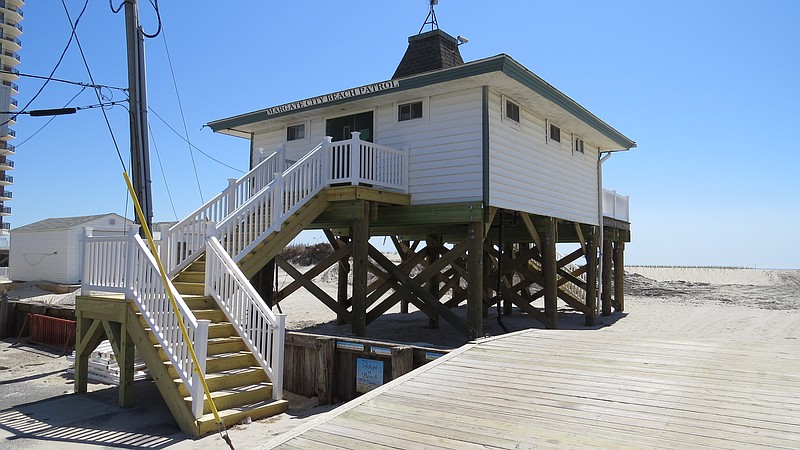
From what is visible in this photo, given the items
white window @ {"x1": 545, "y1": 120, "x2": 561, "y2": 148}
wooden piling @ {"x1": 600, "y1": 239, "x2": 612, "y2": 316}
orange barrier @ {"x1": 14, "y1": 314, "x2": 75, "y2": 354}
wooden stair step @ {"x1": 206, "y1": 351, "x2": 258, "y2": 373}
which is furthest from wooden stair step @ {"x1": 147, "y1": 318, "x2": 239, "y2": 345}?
wooden piling @ {"x1": 600, "y1": 239, "x2": 612, "y2": 316}

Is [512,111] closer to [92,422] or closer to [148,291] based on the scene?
[148,291]

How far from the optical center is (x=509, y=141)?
43.4 ft

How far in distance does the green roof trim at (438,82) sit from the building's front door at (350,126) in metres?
0.81

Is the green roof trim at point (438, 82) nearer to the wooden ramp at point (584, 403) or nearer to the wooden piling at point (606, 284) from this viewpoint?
the wooden piling at point (606, 284)

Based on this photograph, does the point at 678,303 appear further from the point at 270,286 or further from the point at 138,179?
the point at 138,179

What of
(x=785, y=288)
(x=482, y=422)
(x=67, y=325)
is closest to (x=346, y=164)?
(x=482, y=422)

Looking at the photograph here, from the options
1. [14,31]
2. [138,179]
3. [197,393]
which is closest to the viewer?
[197,393]

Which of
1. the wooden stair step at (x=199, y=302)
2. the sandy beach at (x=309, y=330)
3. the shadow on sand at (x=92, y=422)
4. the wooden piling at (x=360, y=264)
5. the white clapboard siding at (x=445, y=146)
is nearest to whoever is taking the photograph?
the shadow on sand at (x=92, y=422)

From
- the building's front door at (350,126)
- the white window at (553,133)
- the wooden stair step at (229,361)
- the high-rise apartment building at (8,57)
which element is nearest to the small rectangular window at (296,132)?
the building's front door at (350,126)

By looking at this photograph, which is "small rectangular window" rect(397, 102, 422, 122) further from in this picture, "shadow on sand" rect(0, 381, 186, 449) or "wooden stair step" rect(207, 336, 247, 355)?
"shadow on sand" rect(0, 381, 186, 449)

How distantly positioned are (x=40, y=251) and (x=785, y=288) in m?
44.2

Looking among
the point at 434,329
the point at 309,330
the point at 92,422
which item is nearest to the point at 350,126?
the point at 309,330

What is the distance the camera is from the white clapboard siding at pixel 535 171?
41.5ft

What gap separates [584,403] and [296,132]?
12245mm
